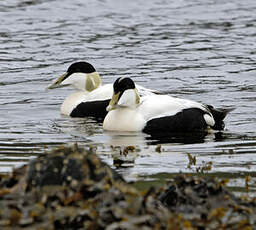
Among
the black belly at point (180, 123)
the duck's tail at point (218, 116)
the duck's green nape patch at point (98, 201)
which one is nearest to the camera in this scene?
the duck's green nape patch at point (98, 201)

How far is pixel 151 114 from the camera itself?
1190 centimetres

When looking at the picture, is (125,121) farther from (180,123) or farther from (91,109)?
(91,109)

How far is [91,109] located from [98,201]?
769 cm

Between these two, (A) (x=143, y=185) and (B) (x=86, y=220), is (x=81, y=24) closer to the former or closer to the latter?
(A) (x=143, y=185)

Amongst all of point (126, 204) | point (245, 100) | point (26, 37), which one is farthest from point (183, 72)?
point (126, 204)

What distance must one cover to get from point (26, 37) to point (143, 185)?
13.1 m

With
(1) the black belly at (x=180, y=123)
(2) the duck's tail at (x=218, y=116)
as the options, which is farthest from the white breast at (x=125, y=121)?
(2) the duck's tail at (x=218, y=116)

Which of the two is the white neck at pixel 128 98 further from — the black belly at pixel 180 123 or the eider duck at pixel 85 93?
the eider duck at pixel 85 93

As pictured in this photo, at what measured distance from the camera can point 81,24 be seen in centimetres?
2216

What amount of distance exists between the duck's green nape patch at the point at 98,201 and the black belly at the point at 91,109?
6.76 m

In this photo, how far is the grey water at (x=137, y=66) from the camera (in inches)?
388

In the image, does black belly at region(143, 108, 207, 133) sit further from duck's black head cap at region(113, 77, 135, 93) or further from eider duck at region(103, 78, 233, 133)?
duck's black head cap at region(113, 77, 135, 93)

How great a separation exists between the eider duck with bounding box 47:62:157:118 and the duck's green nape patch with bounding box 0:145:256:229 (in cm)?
651

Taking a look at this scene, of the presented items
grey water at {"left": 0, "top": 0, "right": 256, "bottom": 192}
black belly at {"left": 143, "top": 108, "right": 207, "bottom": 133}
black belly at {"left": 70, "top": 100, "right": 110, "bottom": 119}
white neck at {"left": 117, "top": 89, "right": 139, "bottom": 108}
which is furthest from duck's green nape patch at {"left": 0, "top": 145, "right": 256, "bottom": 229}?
black belly at {"left": 70, "top": 100, "right": 110, "bottom": 119}
